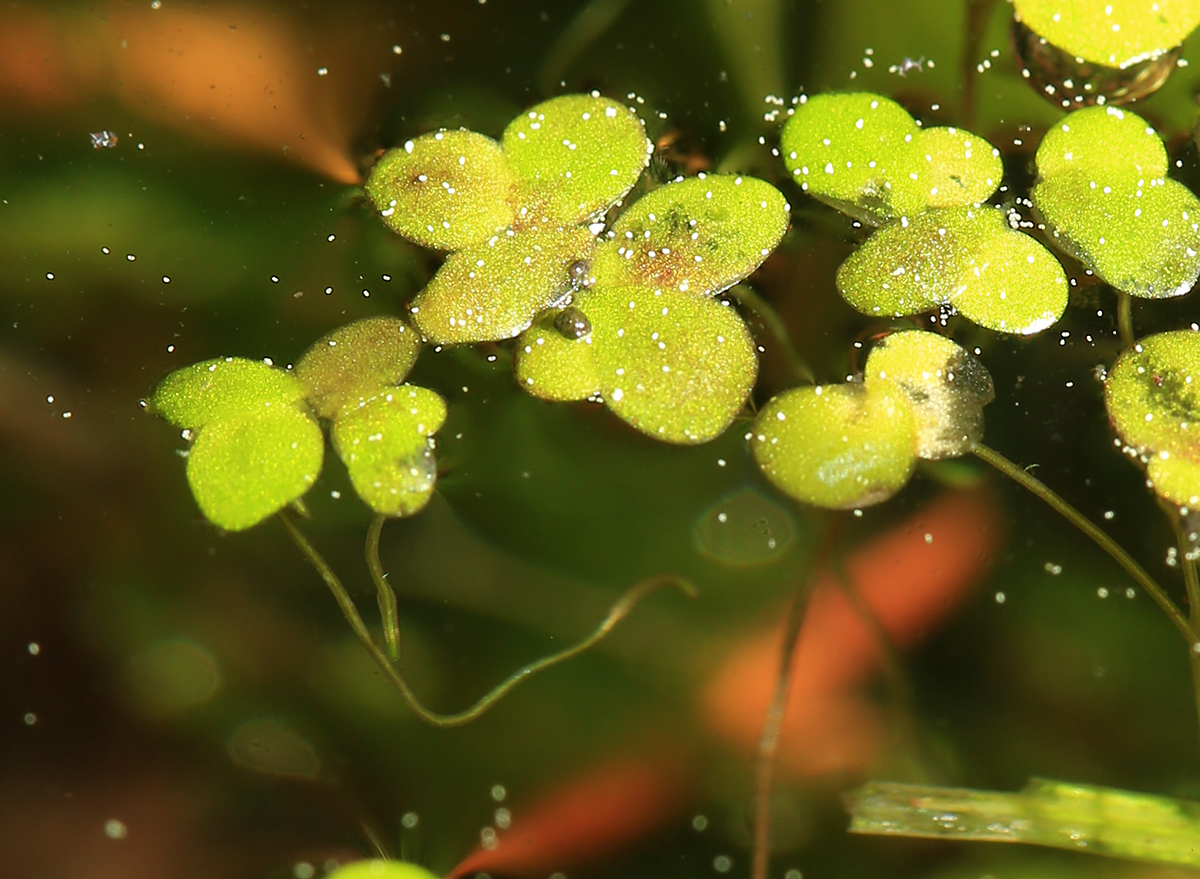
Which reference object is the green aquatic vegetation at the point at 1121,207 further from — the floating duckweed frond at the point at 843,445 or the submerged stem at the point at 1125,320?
the floating duckweed frond at the point at 843,445

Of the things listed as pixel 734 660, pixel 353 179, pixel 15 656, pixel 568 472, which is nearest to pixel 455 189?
pixel 353 179

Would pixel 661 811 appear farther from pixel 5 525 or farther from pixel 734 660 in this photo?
pixel 5 525

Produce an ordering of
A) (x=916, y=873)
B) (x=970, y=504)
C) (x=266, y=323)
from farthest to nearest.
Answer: (x=266, y=323) < (x=970, y=504) < (x=916, y=873)

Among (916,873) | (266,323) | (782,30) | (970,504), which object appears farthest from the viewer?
(782,30)

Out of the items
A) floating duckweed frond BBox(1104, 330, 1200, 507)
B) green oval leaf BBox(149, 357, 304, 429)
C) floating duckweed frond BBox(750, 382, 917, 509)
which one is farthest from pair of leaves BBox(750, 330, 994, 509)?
green oval leaf BBox(149, 357, 304, 429)

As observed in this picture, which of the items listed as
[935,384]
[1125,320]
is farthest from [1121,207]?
[935,384]

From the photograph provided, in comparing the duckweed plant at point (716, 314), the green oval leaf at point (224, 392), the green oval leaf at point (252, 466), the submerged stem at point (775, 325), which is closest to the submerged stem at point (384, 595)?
the duckweed plant at point (716, 314)
